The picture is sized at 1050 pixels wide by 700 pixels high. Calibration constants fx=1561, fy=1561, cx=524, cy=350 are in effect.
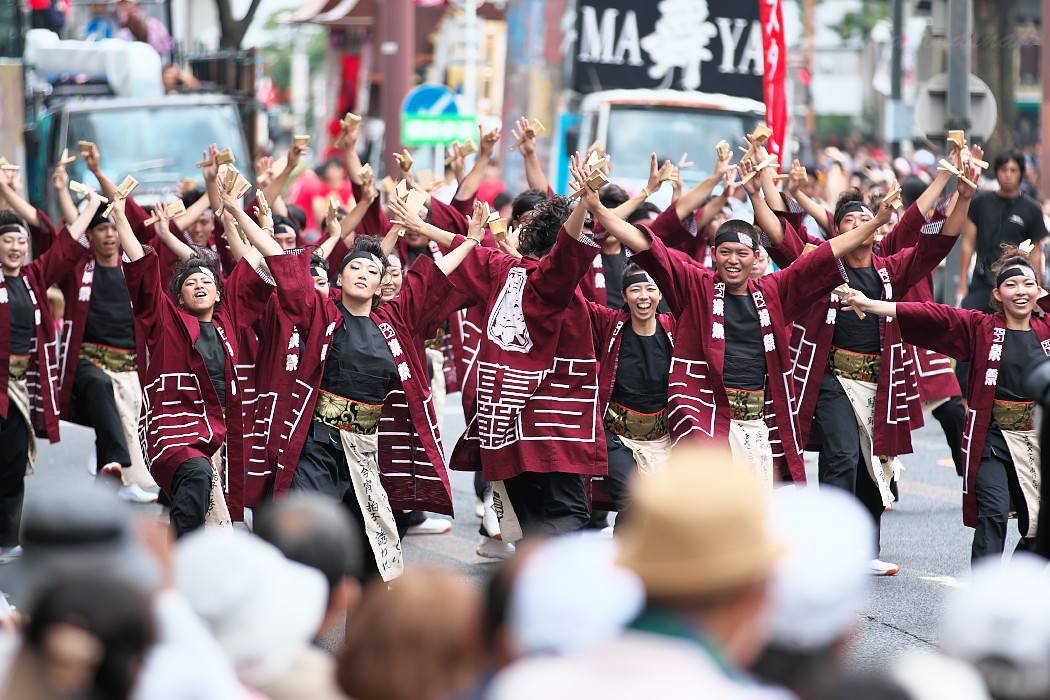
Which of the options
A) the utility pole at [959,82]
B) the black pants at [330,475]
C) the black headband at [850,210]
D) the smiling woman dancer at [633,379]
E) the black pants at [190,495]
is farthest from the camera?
the utility pole at [959,82]

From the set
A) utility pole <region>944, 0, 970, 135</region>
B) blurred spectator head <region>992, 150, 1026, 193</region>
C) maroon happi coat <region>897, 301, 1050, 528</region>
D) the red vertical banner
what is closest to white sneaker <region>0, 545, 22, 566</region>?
maroon happi coat <region>897, 301, 1050, 528</region>

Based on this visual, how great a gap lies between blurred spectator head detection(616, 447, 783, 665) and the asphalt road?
342 cm

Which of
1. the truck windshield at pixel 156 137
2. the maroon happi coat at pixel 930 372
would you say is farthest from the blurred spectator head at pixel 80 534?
the truck windshield at pixel 156 137

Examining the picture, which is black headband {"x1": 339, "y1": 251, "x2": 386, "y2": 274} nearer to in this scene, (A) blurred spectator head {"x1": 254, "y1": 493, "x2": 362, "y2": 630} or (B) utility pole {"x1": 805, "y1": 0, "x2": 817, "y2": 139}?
(A) blurred spectator head {"x1": 254, "y1": 493, "x2": 362, "y2": 630}

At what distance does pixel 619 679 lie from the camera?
229 cm

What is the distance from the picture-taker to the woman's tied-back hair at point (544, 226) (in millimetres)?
6590

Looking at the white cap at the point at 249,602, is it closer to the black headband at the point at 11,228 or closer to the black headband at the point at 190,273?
the black headband at the point at 190,273

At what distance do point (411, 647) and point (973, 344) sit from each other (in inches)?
167

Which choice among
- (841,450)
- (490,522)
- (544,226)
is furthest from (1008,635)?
(490,522)

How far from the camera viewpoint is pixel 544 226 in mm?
6594

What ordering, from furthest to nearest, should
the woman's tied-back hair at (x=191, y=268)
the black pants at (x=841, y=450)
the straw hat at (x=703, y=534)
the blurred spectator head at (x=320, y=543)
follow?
the black pants at (x=841, y=450) → the woman's tied-back hair at (x=191, y=268) → the blurred spectator head at (x=320, y=543) → the straw hat at (x=703, y=534)

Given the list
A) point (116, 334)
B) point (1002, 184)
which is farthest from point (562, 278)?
point (1002, 184)

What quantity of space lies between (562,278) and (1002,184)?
5530 mm

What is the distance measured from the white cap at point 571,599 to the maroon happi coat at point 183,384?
419cm
